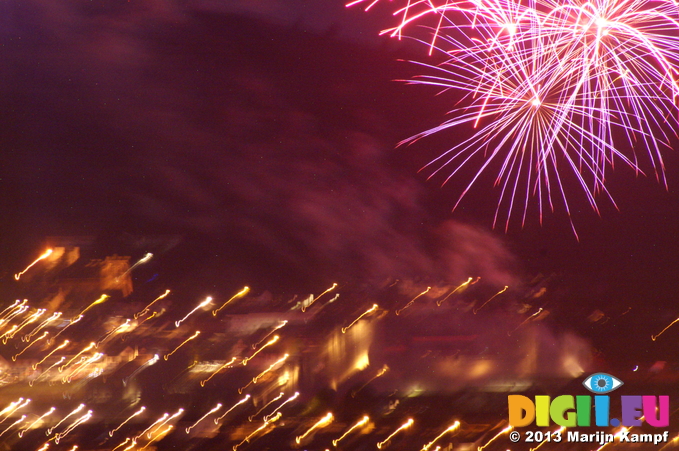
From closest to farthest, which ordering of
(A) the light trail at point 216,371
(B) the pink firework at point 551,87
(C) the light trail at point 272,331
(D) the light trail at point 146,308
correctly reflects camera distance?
(B) the pink firework at point 551,87
(A) the light trail at point 216,371
(C) the light trail at point 272,331
(D) the light trail at point 146,308

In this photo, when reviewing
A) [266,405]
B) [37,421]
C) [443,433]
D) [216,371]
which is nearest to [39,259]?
[37,421]

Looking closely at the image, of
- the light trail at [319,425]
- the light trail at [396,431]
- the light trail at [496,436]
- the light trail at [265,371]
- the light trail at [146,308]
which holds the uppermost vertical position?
the light trail at [146,308]

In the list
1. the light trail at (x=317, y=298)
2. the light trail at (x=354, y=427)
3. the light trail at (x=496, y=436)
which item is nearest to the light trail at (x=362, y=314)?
the light trail at (x=317, y=298)

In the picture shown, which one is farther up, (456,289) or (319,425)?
(456,289)

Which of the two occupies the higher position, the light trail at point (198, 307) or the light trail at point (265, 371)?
the light trail at point (198, 307)

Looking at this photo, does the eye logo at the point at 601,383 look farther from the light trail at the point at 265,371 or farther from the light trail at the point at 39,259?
the light trail at the point at 39,259

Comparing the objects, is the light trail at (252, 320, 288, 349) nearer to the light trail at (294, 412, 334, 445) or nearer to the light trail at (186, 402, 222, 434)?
the light trail at (186, 402, 222, 434)

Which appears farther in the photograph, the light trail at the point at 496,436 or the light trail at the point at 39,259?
the light trail at the point at 39,259

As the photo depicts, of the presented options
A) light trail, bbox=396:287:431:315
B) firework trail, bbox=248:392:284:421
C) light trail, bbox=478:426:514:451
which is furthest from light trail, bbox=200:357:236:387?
light trail, bbox=478:426:514:451

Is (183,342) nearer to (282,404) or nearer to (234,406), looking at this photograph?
(234,406)
